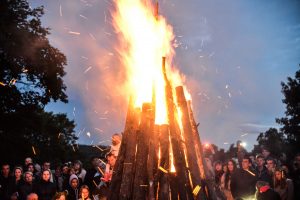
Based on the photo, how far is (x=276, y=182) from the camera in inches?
335

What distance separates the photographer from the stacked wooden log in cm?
539

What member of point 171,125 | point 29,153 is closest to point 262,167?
point 171,125

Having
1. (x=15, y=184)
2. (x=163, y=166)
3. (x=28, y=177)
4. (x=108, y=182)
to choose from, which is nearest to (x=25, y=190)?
(x=28, y=177)

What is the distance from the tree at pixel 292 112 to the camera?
28.5 meters

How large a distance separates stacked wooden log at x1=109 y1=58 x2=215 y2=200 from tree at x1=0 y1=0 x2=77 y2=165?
15127 mm

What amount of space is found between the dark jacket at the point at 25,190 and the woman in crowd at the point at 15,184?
0.15 meters

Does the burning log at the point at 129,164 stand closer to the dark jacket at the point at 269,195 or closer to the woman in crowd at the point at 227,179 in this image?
the dark jacket at the point at 269,195

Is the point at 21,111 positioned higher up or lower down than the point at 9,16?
lower down

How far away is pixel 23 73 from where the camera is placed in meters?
20.5

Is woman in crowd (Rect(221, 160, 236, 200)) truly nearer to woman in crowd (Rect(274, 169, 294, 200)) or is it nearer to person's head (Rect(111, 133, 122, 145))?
woman in crowd (Rect(274, 169, 294, 200))

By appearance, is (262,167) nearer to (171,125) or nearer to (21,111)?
(171,125)

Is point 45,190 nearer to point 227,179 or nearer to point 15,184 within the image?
point 15,184

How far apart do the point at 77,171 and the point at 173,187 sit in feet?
20.9

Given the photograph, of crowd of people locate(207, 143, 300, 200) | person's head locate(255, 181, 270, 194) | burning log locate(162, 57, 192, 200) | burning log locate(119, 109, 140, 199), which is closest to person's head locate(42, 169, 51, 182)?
burning log locate(119, 109, 140, 199)
